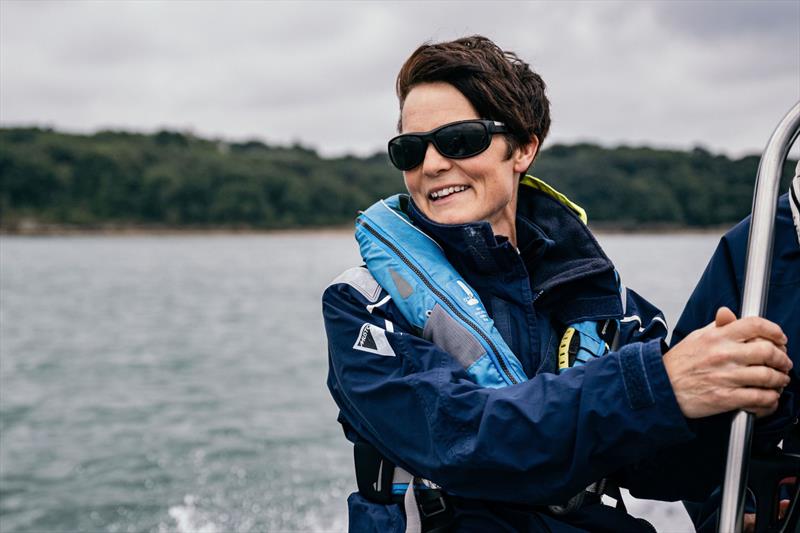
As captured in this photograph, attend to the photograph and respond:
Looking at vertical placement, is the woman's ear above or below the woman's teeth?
above

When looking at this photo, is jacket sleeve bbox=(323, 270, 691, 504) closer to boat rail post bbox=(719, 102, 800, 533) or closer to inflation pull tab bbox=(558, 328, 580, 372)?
boat rail post bbox=(719, 102, 800, 533)

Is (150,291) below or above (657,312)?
below

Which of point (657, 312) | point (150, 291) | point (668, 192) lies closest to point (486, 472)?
point (657, 312)

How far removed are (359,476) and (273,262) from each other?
42237mm

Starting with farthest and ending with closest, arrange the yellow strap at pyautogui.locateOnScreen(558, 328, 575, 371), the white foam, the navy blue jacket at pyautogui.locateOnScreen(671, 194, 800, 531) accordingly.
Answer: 1. the white foam
2. the yellow strap at pyautogui.locateOnScreen(558, 328, 575, 371)
3. the navy blue jacket at pyautogui.locateOnScreen(671, 194, 800, 531)

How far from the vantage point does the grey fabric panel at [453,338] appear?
5.66 feet

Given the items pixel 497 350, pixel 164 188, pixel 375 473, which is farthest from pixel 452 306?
pixel 164 188

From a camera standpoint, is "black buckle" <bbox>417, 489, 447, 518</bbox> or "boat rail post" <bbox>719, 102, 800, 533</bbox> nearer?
"boat rail post" <bbox>719, 102, 800, 533</bbox>

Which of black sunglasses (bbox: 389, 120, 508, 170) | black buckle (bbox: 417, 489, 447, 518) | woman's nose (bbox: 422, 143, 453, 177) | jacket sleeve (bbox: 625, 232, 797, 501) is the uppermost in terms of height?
black sunglasses (bbox: 389, 120, 508, 170)

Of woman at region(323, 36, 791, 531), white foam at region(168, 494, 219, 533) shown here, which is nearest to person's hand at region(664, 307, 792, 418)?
woman at region(323, 36, 791, 531)

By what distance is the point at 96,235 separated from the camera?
219 ft

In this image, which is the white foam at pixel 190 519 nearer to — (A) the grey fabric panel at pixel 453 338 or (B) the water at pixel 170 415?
(B) the water at pixel 170 415

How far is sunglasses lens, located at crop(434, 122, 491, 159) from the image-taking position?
6.25 ft

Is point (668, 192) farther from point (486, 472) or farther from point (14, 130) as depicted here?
point (14, 130)
